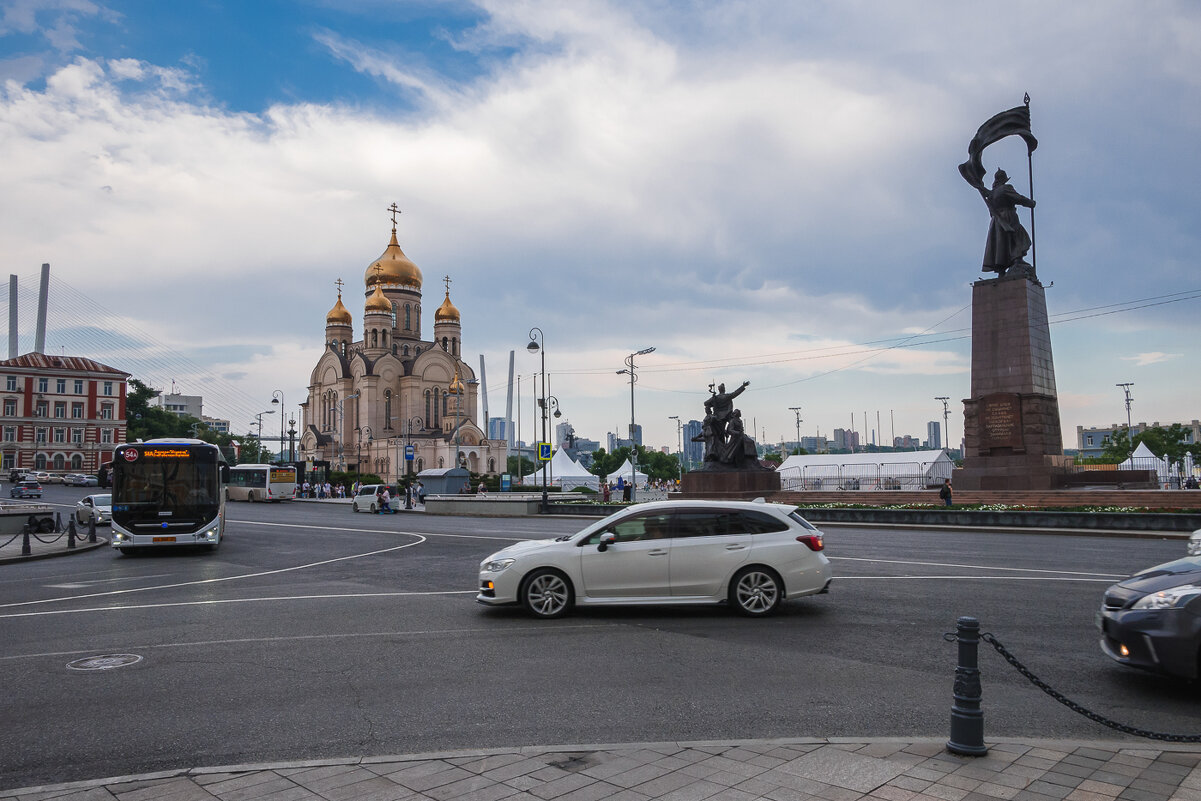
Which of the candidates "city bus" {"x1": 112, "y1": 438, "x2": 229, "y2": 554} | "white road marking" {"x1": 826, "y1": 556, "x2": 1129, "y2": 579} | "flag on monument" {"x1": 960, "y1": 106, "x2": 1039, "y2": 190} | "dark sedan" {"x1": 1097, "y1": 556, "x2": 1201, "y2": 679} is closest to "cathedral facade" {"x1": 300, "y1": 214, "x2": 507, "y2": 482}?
"flag on monument" {"x1": 960, "y1": 106, "x2": 1039, "y2": 190}

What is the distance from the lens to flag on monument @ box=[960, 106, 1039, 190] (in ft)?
103

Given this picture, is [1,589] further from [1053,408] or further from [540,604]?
[1053,408]

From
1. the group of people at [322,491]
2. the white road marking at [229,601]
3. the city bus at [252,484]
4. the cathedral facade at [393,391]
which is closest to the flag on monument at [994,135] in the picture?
the white road marking at [229,601]

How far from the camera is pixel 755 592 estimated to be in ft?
33.4

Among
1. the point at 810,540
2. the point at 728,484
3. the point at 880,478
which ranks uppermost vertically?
the point at 880,478

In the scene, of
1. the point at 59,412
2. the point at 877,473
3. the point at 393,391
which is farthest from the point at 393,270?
the point at 877,473

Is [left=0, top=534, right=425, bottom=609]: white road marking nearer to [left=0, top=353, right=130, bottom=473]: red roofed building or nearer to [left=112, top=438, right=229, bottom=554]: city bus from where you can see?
[left=112, top=438, right=229, bottom=554]: city bus

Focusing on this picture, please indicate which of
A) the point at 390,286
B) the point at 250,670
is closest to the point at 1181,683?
the point at 250,670

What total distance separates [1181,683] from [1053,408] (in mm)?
25301

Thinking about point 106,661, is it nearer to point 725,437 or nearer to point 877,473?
point 725,437

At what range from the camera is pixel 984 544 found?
65.0ft

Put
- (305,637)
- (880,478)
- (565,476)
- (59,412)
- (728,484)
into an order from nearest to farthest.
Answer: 1. (305,637)
2. (728,484)
3. (880,478)
4. (565,476)
5. (59,412)

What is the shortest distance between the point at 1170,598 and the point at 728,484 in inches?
1102

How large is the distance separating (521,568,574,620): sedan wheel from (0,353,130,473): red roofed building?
96.4 metres
